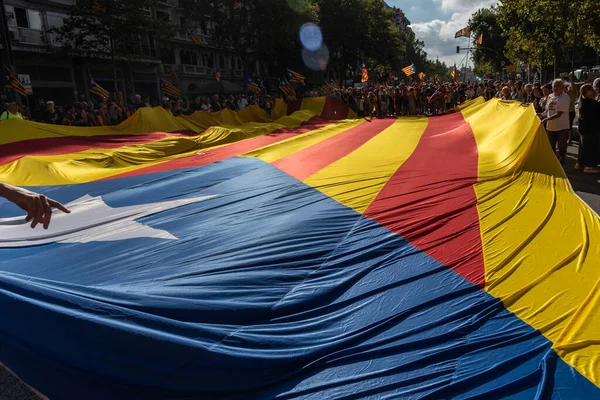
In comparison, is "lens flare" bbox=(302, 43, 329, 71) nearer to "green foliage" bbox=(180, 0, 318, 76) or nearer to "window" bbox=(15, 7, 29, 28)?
"green foliage" bbox=(180, 0, 318, 76)

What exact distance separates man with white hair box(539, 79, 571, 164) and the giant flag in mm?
2369

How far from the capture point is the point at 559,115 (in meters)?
7.58

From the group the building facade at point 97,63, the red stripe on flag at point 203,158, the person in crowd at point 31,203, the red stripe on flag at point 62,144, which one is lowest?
the red stripe on flag at point 203,158

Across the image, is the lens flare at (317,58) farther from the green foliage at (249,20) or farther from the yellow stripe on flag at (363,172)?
the yellow stripe on flag at (363,172)

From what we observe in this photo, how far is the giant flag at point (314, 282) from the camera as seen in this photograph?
5.98 ft

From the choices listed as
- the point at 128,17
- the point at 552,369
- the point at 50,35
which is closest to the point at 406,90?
the point at 128,17

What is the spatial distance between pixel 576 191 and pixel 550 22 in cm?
1186

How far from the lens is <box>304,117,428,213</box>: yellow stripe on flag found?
14.3 ft

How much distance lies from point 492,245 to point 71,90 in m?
30.0

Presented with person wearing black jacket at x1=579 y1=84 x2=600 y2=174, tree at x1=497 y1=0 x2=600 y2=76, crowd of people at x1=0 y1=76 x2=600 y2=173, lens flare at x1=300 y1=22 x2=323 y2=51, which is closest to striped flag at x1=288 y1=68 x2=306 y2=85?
crowd of people at x1=0 y1=76 x2=600 y2=173

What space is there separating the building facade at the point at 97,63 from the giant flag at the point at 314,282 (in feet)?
49.5

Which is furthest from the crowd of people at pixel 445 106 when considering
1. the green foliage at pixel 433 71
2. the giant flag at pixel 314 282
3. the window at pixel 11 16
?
the green foliage at pixel 433 71

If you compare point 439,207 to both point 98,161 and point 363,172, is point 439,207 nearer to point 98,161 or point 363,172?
point 363,172

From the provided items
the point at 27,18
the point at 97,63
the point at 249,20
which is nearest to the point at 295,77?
the point at 249,20
